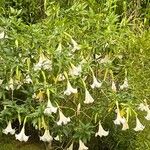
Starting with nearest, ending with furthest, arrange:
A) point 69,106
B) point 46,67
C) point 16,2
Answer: point 46,67 < point 69,106 < point 16,2

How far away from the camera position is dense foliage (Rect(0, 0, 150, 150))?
4.16 metres

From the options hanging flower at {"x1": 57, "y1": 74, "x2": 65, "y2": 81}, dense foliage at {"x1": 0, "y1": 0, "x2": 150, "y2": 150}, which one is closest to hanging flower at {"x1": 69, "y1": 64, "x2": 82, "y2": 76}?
dense foliage at {"x1": 0, "y1": 0, "x2": 150, "y2": 150}

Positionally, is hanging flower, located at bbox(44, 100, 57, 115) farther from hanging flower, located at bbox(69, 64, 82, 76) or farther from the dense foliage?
hanging flower, located at bbox(69, 64, 82, 76)

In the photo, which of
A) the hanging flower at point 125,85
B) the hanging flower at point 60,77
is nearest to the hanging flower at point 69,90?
the hanging flower at point 60,77

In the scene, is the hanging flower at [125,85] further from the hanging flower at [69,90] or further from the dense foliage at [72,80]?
the hanging flower at [69,90]

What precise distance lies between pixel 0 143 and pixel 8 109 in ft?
3.07

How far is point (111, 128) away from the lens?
189 inches

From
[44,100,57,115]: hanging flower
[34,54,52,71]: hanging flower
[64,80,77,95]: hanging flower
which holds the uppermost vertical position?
[34,54,52,71]: hanging flower

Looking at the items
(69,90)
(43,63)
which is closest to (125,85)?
(69,90)

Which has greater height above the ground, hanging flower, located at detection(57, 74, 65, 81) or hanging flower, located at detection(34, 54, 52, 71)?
hanging flower, located at detection(34, 54, 52, 71)

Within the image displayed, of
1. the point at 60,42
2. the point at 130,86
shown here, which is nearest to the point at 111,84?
the point at 130,86

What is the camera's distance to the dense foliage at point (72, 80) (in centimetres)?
416

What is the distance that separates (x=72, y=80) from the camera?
427 centimetres

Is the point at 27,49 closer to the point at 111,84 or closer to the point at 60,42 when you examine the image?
the point at 60,42
